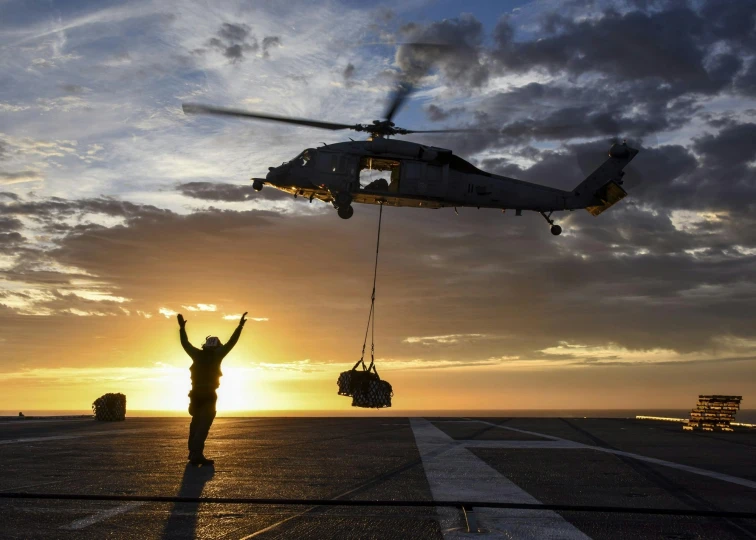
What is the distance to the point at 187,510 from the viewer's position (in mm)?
8367

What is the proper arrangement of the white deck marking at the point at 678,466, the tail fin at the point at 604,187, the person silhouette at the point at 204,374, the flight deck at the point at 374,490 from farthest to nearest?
1. the tail fin at the point at 604,187
2. the person silhouette at the point at 204,374
3. the white deck marking at the point at 678,466
4. the flight deck at the point at 374,490

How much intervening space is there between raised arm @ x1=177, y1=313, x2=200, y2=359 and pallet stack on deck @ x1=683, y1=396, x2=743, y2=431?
2380cm

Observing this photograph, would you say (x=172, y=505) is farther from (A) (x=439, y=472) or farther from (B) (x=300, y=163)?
(B) (x=300, y=163)

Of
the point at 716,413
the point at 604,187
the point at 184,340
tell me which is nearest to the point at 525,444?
the point at 184,340

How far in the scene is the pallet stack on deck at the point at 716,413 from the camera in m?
30.3

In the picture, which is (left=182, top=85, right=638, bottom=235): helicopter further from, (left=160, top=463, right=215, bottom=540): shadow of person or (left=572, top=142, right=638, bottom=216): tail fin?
(left=160, top=463, right=215, bottom=540): shadow of person

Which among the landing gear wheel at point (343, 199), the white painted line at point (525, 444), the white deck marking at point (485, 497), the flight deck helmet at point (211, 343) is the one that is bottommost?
the white deck marking at point (485, 497)

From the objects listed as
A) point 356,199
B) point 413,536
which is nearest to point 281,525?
point 413,536

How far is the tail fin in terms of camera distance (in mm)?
34812

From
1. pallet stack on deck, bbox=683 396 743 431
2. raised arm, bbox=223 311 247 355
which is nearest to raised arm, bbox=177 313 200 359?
raised arm, bbox=223 311 247 355

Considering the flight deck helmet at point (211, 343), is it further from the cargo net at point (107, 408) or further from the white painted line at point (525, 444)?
the cargo net at point (107, 408)

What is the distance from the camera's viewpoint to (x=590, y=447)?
18.2 m

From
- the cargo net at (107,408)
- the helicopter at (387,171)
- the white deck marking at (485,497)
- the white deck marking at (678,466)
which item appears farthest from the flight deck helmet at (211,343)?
the cargo net at (107,408)

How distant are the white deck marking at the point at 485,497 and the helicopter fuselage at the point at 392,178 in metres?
15.8
